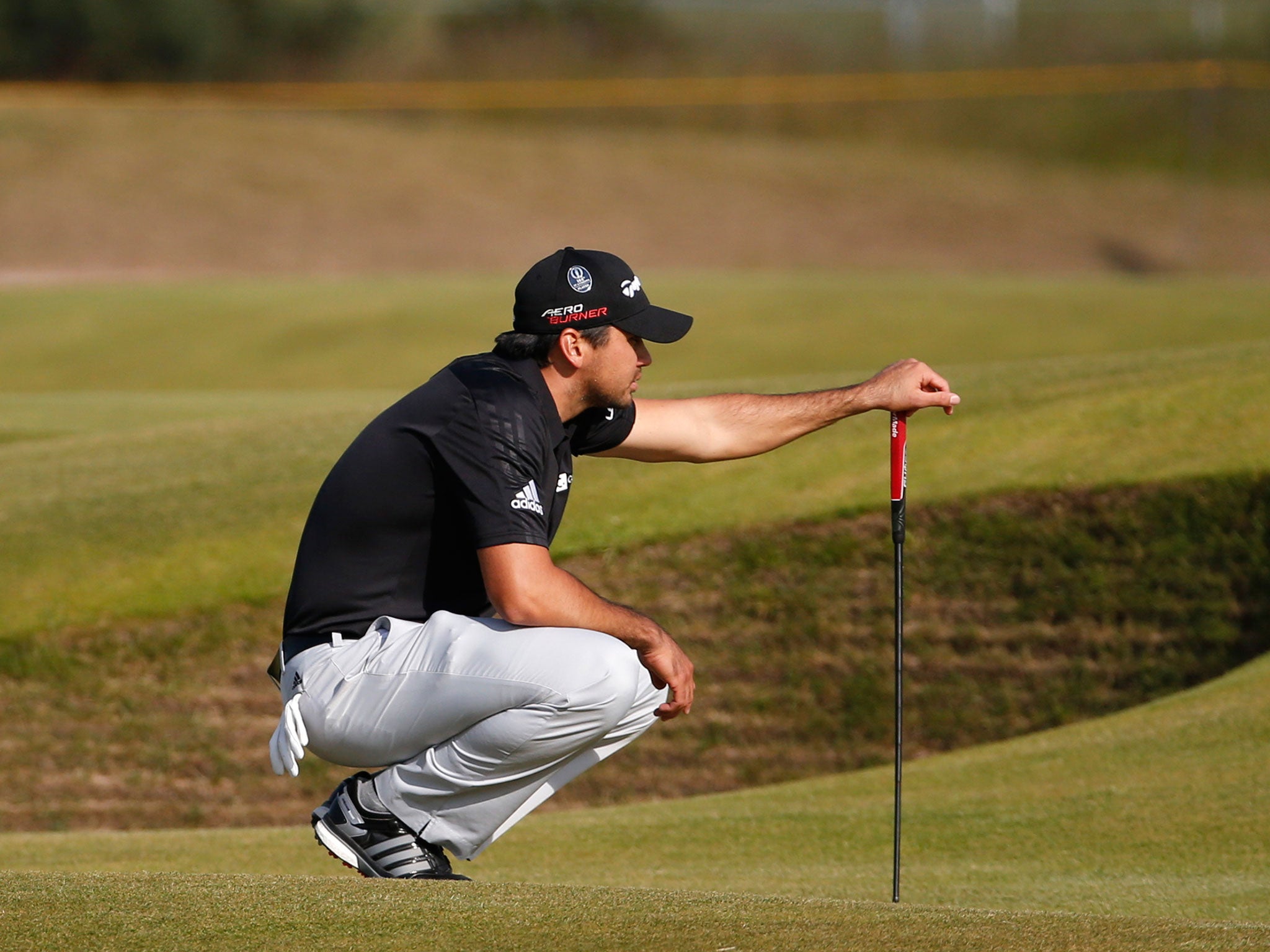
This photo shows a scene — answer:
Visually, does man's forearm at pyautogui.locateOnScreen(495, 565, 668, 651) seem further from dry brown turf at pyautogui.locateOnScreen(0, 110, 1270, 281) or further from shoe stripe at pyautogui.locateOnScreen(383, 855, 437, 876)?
dry brown turf at pyautogui.locateOnScreen(0, 110, 1270, 281)

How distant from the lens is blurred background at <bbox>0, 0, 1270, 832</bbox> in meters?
7.54

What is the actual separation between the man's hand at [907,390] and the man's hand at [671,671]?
1.05 metres

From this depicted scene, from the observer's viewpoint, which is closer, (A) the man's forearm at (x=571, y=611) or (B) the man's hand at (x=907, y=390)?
(A) the man's forearm at (x=571, y=611)

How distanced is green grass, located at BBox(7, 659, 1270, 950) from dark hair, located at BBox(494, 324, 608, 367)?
A: 1.44 meters

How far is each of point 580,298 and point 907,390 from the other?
3.59 ft

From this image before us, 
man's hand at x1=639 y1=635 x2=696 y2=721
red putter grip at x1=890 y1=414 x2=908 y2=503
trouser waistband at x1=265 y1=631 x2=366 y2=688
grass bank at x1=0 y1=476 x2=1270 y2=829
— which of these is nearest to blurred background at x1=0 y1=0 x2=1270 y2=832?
grass bank at x1=0 y1=476 x2=1270 y2=829

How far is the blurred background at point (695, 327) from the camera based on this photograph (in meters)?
7.54

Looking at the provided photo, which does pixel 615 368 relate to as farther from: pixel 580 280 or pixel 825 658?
pixel 825 658

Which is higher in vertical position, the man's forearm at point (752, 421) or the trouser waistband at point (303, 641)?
the man's forearm at point (752, 421)

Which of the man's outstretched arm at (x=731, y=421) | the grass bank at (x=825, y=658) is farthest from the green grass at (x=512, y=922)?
the grass bank at (x=825, y=658)

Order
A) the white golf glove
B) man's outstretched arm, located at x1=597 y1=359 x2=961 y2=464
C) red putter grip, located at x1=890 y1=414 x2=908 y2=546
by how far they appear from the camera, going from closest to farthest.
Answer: the white golf glove
red putter grip, located at x1=890 y1=414 x2=908 y2=546
man's outstretched arm, located at x1=597 y1=359 x2=961 y2=464

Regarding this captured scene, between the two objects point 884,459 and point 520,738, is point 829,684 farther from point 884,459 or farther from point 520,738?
point 520,738

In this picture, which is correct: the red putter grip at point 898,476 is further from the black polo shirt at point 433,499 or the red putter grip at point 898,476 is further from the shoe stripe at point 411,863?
the shoe stripe at point 411,863

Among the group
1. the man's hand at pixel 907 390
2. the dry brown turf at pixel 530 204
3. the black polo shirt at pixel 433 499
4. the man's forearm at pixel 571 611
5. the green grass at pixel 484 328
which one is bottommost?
the man's forearm at pixel 571 611
